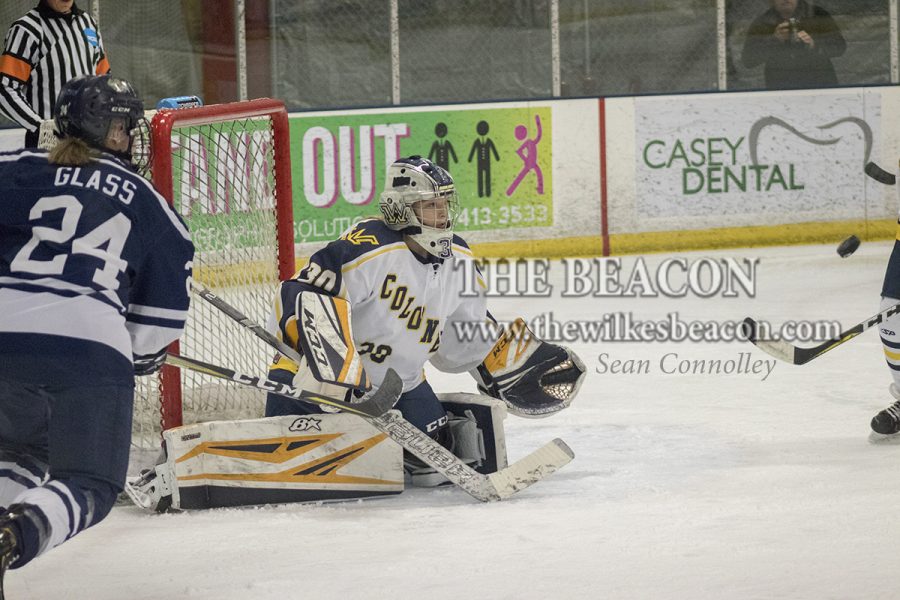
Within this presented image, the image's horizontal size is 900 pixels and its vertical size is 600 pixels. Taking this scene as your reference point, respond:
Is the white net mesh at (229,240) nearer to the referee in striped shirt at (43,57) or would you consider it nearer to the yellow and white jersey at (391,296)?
the referee in striped shirt at (43,57)

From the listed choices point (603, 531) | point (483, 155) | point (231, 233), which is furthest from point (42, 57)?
point (483, 155)

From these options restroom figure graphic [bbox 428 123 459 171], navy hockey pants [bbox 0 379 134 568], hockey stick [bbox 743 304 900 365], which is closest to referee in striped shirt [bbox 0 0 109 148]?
navy hockey pants [bbox 0 379 134 568]

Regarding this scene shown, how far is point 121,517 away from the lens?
3.09m

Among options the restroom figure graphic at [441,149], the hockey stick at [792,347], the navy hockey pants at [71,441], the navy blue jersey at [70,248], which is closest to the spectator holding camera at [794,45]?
the restroom figure graphic at [441,149]

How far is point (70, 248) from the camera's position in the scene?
2246 millimetres

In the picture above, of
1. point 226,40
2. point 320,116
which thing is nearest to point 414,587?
point 320,116

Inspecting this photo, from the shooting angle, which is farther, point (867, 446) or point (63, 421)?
point (867, 446)

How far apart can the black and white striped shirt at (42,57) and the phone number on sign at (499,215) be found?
329 centimetres

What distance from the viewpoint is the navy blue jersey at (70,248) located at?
223cm

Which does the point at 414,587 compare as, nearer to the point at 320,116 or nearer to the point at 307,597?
the point at 307,597

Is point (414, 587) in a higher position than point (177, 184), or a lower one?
lower

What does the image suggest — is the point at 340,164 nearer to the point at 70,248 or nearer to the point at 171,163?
the point at 171,163

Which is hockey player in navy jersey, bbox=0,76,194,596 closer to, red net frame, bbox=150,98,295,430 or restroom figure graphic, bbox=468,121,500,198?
red net frame, bbox=150,98,295,430

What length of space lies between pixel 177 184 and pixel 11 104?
1.82ft
